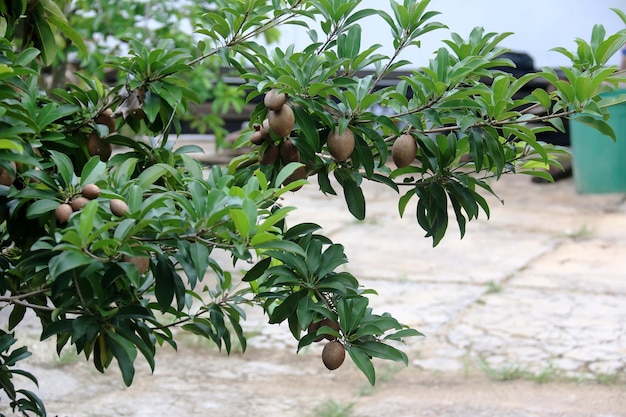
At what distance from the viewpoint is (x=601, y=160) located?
666cm

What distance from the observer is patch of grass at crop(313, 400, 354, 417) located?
103 inches

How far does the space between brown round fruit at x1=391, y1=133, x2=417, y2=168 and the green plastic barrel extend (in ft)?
18.1

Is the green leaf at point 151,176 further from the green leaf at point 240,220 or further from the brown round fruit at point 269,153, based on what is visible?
the green leaf at point 240,220

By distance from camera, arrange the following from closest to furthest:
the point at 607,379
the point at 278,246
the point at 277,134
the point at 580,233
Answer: the point at 278,246
the point at 277,134
the point at 607,379
the point at 580,233

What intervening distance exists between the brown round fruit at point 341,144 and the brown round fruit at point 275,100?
0.33 ft

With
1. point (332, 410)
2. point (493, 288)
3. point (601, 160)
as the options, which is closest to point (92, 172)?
point (332, 410)

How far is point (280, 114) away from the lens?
1.31 metres

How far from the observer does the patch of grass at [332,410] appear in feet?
8.54

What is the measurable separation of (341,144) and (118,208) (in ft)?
1.23

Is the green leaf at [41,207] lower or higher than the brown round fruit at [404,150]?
lower

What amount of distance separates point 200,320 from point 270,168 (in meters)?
0.48

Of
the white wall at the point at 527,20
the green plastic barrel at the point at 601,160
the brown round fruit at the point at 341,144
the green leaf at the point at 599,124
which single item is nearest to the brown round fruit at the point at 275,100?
the brown round fruit at the point at 341,144

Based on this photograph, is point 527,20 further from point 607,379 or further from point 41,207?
point 41,207

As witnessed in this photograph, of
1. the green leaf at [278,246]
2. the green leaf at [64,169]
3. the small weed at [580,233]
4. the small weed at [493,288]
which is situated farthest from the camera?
the small weed at [580,233]
